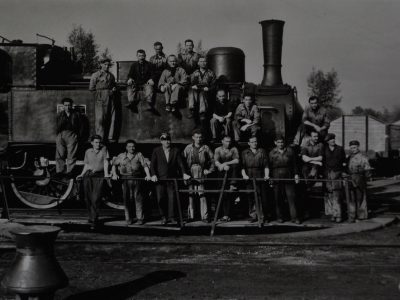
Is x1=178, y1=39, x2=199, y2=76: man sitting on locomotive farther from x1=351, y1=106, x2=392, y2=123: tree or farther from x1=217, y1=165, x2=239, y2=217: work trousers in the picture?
x1=351, y1=106, x2=392, y2=123: tree

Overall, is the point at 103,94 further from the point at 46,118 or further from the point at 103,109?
the point at 46,118

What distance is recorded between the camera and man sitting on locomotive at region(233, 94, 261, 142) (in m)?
10.7

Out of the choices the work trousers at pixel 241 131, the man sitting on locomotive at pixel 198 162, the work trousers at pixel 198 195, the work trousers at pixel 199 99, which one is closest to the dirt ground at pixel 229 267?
the work trousers at pixel 198 195

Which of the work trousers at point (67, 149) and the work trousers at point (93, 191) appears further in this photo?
the work trousers at point (67, 149)

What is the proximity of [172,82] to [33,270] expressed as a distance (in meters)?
6.65

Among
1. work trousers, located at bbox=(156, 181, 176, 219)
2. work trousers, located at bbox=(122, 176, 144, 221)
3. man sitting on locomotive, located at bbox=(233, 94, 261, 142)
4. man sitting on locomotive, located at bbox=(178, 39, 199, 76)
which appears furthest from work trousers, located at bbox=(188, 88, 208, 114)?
work trousers, located at bbox=(122, 176, 144, 221)

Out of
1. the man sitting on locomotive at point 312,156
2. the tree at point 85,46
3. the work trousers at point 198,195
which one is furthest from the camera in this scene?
the tree at point 85,46

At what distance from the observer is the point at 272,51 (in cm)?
1321

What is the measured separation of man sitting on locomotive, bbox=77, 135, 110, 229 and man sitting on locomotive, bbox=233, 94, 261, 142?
265 cm

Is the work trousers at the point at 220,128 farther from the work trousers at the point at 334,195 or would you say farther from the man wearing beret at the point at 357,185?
the man wearing beret at the point at 357,185

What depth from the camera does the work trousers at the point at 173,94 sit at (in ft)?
35.4

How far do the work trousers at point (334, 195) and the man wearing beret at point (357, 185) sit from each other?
0.64 feet

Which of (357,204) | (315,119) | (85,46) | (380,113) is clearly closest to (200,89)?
(315,119)

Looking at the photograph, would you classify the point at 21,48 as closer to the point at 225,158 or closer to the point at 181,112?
the point at 181,112
